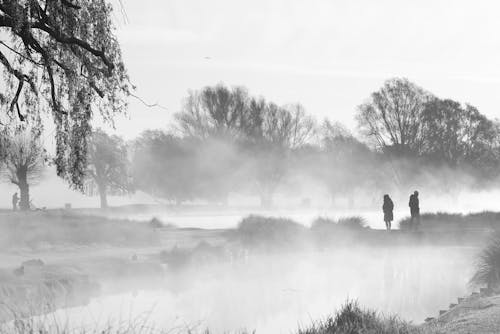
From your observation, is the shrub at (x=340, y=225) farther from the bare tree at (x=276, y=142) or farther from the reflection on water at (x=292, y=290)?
the bare tree at (x=276, y=142)

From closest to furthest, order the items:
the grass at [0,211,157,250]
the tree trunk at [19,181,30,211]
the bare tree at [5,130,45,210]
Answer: the grass at [0,211,157,250] → the bare tree at [5,130,45,210] → the tree trunk at [19,181,30,211]

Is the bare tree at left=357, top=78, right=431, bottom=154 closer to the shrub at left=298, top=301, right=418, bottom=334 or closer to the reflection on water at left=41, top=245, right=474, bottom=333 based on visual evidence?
the reflection on water at left=41, top=245, right=474, bottom=333

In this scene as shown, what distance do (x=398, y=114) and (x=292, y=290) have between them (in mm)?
40930

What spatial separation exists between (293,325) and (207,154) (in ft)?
149

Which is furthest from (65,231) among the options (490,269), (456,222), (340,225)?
(490,269)

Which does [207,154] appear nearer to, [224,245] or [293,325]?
[224,245]

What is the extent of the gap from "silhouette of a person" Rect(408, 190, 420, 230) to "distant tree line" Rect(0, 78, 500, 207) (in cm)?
2847

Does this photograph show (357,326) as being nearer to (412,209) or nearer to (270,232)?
(412,209)

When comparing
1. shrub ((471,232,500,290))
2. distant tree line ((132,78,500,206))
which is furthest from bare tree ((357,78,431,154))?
shrub ((471,232,500,290))

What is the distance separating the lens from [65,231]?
30.9 metres

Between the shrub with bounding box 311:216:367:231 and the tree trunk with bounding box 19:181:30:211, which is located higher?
the tree trunk with bounding box 19:181:30:211

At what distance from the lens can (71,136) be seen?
1245cm

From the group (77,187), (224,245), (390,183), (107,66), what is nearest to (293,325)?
(77,187)

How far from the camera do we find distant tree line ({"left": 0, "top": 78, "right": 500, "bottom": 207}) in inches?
2363
